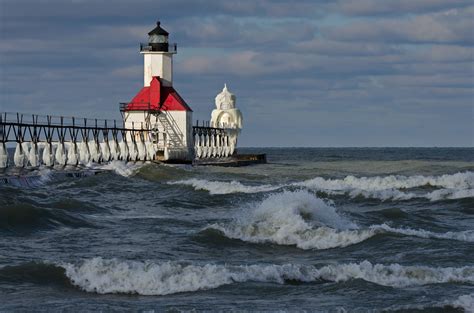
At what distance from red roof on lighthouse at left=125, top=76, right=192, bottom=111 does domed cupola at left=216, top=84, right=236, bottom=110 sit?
21.3 meters

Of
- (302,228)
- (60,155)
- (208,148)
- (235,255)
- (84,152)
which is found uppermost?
(208,148)

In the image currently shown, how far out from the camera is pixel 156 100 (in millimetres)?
70812

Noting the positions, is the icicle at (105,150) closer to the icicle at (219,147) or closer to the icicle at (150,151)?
the icicle at (150,151)

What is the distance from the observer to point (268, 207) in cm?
2705

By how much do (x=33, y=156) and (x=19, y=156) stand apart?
163 cm

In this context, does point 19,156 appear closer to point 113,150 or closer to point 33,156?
point 33,156

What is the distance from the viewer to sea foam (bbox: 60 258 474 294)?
18.0 metres

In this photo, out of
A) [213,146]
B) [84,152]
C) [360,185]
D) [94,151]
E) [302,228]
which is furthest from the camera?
[213,146]

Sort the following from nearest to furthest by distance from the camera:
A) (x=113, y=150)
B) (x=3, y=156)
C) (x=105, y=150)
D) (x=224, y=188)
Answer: (x=224, y=188) < (x=3, y=156) < (x=105, y=150) < (x=113, y=150)

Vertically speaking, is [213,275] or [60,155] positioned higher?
[60,155]

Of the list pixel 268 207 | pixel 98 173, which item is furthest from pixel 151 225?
pixel 98 173

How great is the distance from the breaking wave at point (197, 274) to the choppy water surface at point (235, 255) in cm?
2

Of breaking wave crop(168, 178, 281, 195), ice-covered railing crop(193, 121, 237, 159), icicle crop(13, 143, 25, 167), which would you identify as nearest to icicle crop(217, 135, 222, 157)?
ice-covered railing crop(193, 121, 237, 159)

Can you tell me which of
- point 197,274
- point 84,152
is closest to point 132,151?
point 84,152
